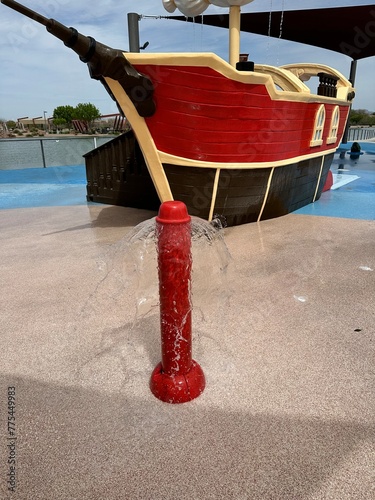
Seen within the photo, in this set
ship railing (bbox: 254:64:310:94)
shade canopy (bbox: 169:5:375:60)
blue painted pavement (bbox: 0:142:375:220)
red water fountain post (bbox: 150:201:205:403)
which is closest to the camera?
red water fountain post (bbox: 150:201:205:403)

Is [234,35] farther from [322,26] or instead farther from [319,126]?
[322,26]

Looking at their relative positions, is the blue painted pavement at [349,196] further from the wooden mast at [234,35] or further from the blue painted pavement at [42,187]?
the blue painted pavement at [42,187]

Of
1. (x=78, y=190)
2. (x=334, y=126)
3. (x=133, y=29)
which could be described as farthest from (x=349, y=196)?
(x=133, y=29)

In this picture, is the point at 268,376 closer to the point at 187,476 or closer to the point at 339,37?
the point at 187,476

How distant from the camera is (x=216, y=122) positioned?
4.95 metres

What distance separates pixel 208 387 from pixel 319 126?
6.18m

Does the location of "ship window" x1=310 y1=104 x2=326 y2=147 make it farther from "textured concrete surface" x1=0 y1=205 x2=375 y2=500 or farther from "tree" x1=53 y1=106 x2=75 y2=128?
"tree" x1=53 y1=106 x2=75 y2=128

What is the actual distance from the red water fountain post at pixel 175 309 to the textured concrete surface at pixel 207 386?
9cm

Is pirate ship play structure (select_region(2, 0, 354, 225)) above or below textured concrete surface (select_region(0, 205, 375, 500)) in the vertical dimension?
above

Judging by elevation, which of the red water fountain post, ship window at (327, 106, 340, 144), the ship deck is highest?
ship window at (327, 106, 340, 144)

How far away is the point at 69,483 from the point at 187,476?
0.53 meters

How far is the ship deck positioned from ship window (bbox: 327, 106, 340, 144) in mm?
4122

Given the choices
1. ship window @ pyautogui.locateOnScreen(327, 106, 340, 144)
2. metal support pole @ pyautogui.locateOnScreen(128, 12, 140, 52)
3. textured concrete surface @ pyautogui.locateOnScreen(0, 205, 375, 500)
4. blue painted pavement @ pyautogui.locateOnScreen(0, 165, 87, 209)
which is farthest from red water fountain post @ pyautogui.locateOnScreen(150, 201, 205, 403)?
metal support pole @ pyautogui.locateOnScreen(128, 12, 140, 52)

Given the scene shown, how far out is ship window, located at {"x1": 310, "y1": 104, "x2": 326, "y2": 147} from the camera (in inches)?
262
